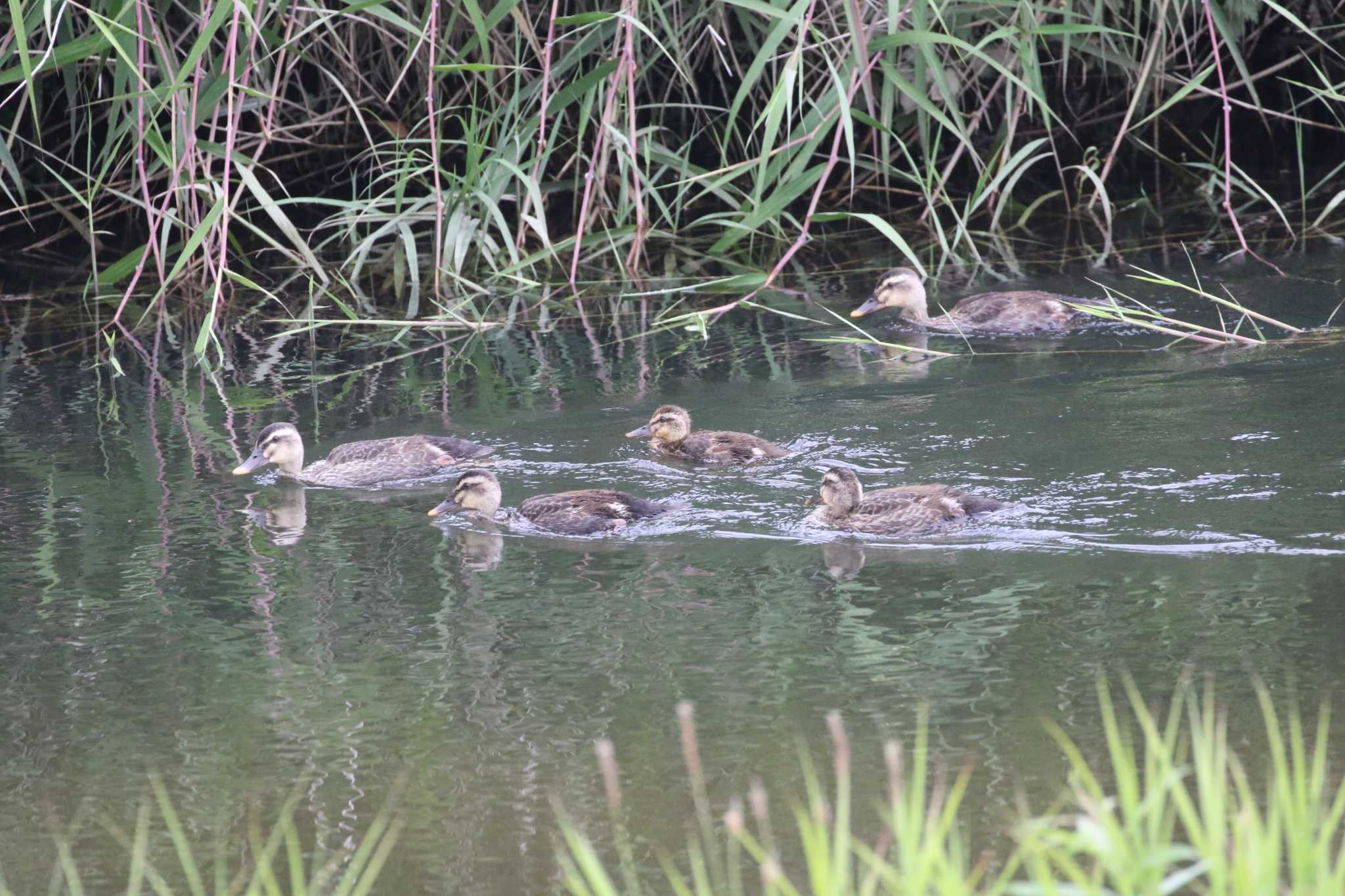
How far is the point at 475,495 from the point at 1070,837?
4116 millimetres

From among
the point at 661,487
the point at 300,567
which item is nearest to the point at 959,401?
the point at 661,487

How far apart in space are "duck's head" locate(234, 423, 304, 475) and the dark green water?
0.36ft

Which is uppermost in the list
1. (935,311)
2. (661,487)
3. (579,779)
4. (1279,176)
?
(1279,176)

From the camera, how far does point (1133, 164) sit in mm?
12797

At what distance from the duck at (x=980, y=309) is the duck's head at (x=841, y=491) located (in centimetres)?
237

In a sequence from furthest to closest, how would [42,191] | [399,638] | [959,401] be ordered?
[42,191], [959,401], [399,638]

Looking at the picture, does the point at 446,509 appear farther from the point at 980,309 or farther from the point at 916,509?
the point at 980,309

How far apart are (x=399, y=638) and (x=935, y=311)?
4900 mm

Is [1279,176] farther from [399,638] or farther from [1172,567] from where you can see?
[399,638]

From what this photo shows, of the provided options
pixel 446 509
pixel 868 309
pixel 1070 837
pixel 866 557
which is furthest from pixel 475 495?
pixel 1070 837

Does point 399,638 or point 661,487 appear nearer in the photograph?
point 399,638

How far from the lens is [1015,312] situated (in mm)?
8883

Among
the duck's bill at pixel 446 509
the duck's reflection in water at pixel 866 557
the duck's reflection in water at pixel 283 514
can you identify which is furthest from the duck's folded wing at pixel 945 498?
the duck's reflection in water at pixel 283 514

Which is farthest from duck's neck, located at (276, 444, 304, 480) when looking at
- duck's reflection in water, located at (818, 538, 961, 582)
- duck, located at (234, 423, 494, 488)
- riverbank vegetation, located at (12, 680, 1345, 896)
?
riverbank vegetation, located at (12, 680, 1345, 896)
